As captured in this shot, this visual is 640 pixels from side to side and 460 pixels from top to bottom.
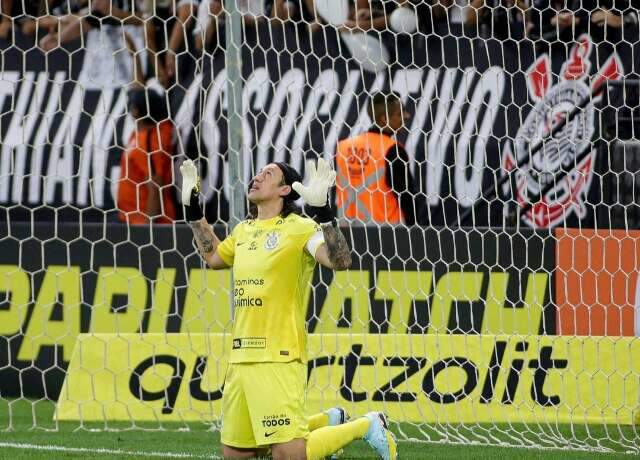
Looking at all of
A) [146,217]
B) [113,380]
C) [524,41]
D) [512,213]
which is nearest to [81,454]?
[113,380]

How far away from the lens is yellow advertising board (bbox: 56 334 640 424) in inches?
357

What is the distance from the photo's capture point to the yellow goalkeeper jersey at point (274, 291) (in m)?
6.61

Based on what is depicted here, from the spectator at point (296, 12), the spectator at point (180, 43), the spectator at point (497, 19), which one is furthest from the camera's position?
the spectator at point (180, 43)

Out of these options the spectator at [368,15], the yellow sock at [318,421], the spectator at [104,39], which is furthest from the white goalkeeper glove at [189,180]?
the spectator at [104,39]

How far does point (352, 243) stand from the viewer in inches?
385

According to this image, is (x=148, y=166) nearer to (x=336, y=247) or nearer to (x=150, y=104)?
(x=150, y=104)

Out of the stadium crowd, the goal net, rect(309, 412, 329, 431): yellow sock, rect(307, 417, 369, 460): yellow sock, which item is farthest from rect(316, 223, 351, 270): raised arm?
the stadium crowd

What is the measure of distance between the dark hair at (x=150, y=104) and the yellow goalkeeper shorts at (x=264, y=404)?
487cm

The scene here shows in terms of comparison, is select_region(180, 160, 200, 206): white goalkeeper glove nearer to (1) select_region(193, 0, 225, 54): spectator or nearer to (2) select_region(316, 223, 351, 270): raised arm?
(2) select_region(316, 223, 351, 270): raised arm

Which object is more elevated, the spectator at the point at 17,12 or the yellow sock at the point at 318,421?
the spectator at the point at 17,12

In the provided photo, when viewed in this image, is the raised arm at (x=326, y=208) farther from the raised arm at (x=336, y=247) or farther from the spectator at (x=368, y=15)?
the spectator at (x=368, y=15)

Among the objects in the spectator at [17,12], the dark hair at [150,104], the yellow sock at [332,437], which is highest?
the spectator at [17,12]

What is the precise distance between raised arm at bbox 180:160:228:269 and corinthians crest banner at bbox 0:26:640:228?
108 inches

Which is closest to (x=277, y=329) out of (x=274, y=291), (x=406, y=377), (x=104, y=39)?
(x=274, y=291)
